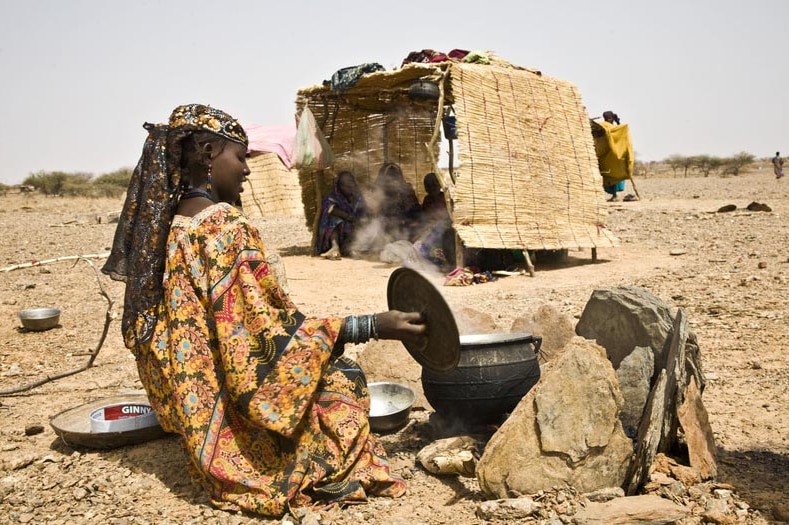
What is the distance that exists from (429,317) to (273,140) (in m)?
14.8

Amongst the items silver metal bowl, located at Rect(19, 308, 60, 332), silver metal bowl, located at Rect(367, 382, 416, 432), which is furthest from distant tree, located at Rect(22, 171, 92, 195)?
silver metal bowl, located at Rect(367, 382, 416, 432)

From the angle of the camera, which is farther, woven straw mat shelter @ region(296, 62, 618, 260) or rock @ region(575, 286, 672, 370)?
woven straw mat shelter @ region(296, 62, 618, 260)

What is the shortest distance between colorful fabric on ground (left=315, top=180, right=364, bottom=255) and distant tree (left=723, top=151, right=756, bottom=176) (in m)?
30.2

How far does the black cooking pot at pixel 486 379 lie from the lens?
3043 mm

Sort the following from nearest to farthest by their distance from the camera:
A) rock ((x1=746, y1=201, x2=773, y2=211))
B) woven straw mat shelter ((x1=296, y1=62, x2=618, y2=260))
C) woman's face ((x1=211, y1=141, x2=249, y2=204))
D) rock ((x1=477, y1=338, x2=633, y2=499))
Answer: rock ((x1=477, y1=338, x2=633, y2=499)), woman's face ((x1=211, y1=141, x2=249, y2=204)), woven straw mat shelter ((x1=296, y1=62, x2=618, y2=260)), rock ((x1=746, y1=201, x2=773, y2=211))

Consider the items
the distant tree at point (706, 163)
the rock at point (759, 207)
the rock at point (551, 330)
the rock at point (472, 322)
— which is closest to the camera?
the rock at point (551, 330)

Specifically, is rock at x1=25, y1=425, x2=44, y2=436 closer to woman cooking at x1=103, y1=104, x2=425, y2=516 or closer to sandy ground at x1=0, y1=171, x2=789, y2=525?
sandy ground at x1=0, y1=171, x2=789, y2=525

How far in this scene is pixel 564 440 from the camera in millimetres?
2539

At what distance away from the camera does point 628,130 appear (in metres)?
12.4

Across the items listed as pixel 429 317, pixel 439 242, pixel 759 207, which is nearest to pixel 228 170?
pixel 429 317

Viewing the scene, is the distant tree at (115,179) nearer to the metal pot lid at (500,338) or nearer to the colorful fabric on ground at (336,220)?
the colorful fabric on ground at (336,220)

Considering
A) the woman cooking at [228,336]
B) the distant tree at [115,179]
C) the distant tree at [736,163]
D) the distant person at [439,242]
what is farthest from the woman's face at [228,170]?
the distant tree at [736,163]

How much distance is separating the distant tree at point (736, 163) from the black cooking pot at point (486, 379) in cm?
3586

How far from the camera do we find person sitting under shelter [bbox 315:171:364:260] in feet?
34.1
